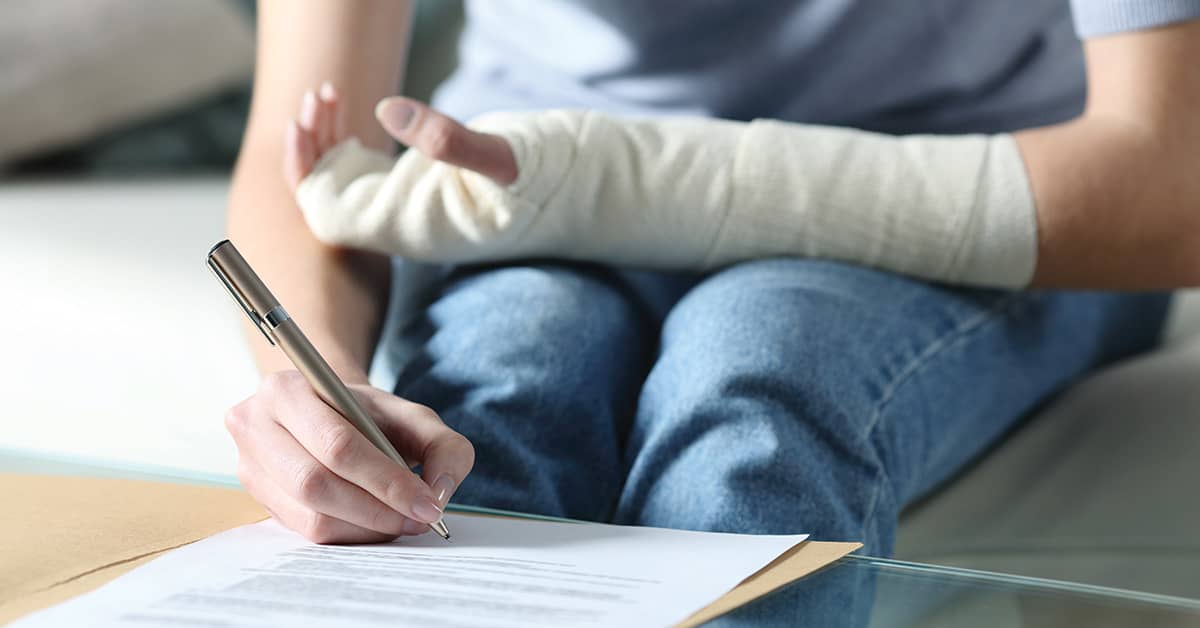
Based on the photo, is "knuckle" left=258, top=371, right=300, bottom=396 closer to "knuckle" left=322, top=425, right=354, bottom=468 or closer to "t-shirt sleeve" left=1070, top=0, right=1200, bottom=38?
"knuckle" left=322, top=425, right=354, bottom=468

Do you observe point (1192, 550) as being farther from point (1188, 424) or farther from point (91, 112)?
point (91, 112)

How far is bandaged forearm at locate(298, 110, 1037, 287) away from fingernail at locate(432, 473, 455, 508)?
194 millimetres

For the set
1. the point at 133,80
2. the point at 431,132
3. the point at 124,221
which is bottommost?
the point at 431,132

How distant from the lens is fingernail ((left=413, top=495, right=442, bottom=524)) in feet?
1.42

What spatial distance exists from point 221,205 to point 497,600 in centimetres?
97

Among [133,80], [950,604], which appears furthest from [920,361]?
[133,80]

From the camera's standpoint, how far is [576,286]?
25.5 inches

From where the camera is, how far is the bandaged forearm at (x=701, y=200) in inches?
24.3

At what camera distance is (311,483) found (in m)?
0.44

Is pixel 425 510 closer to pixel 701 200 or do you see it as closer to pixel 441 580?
pixel 441 580

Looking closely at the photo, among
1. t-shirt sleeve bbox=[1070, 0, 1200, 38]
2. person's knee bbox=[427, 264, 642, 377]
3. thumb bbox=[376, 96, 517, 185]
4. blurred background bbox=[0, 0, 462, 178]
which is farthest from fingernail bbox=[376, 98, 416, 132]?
blurred background bbox=[0, 0, 462, 178]

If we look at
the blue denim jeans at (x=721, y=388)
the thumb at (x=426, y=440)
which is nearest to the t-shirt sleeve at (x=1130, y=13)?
the blue denim jeans at (x=721, y=388)

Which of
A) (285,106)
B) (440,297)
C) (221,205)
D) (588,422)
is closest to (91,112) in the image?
(221,205)

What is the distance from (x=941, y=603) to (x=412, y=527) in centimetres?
19
